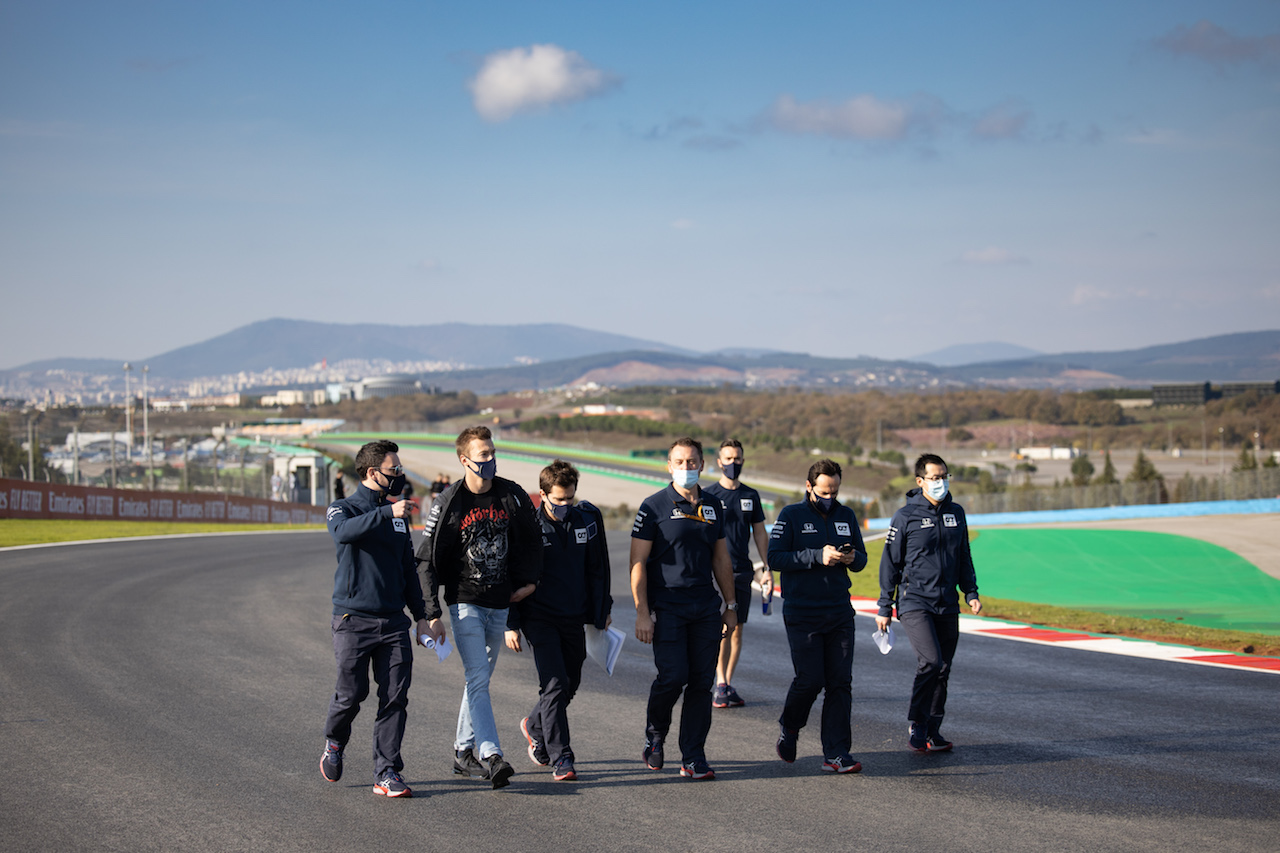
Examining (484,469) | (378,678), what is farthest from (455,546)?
(378,678)

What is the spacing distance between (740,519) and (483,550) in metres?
3.02

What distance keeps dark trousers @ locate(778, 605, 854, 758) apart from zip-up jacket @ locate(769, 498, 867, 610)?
0.10 meters

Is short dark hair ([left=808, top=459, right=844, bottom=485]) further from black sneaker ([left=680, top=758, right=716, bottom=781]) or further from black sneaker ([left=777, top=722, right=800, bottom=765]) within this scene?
black sneaker ([left=680, top=758, right=716, bottom=781])

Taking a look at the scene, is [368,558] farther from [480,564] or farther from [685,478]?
[685,478]

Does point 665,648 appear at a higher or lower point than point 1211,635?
higher

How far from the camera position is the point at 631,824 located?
221 inches

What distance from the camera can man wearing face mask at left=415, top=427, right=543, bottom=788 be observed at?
6.23 meters

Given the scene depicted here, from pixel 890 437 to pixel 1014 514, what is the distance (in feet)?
361

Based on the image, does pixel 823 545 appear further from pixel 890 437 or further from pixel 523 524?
pixel 890 437

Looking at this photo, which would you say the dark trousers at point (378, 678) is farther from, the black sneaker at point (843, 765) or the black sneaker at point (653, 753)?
the black sneaker at point (843, 765)

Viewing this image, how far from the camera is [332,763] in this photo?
618cm

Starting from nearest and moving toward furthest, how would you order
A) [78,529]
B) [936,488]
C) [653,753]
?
[653,753], [936,488], [78,529]

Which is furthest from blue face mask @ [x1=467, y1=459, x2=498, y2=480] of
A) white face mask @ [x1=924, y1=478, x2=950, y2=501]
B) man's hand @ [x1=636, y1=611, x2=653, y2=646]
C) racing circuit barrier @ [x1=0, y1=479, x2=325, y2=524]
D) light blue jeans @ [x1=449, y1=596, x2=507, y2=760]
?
racing circuit barrier @ [x1=0, y1=479, x2=325, y2=524]

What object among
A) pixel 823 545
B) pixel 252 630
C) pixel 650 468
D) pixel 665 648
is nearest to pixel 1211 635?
pixel 823 545
